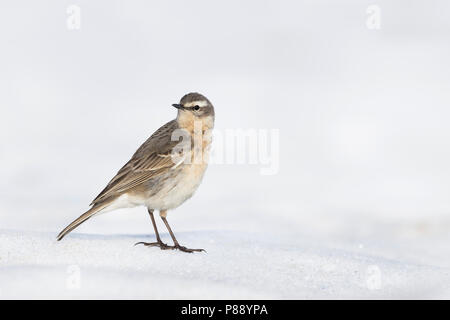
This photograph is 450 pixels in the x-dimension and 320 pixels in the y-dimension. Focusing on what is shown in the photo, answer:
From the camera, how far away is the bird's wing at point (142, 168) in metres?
9.46

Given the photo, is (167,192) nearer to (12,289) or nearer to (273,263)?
(273,263)

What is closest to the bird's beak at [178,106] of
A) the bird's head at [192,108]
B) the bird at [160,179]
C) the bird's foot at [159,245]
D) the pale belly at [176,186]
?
the bird's head at [192,108]

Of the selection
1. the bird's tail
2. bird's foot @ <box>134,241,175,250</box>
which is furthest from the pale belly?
the bird's tail

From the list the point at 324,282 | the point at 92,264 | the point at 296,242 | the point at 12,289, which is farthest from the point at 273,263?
the point at 12,289

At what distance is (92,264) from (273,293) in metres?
2.03

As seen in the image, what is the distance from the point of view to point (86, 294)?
7.36m

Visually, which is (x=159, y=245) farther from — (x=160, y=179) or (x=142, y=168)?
(x=142, y=168)

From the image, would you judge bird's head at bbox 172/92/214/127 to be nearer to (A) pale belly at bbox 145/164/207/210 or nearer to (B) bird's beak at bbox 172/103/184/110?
(B) bird's beak at bbox 172/103/184/110

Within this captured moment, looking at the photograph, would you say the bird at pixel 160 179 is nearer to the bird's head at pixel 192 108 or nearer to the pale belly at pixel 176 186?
the pale belly at pixel 176 186

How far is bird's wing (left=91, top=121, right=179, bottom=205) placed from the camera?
31.0 ft

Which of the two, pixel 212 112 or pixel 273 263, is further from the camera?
pixel 212 112

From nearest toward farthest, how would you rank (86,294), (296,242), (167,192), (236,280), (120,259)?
(86,294)
(236,280)
(120,259)
(167,192)
(296,242)

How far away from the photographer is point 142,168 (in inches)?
377

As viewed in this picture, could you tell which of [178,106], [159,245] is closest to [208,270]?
[159,245]
